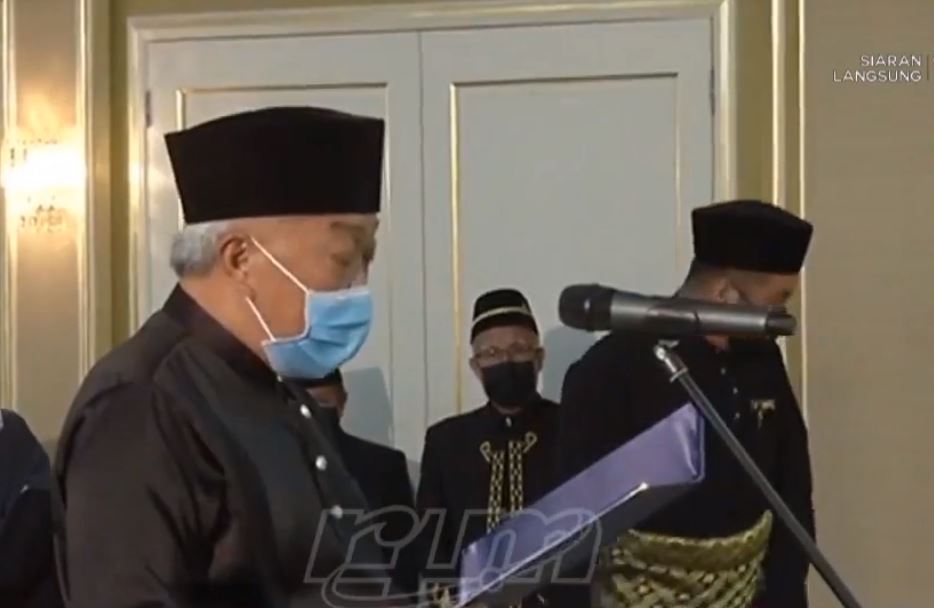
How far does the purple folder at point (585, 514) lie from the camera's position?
1613 mm

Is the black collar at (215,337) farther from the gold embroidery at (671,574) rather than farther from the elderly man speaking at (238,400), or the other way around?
the gold embroidery at (671,574)

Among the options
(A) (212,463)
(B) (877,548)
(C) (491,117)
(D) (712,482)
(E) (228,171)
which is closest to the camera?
(A) (212,463)

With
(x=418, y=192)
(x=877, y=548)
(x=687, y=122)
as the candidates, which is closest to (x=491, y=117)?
(x=418, y=192)

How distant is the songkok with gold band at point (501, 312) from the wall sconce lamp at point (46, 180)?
112cm

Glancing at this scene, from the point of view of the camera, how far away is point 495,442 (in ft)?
10.4

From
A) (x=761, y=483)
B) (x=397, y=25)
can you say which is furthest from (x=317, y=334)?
(x=397, y=25)

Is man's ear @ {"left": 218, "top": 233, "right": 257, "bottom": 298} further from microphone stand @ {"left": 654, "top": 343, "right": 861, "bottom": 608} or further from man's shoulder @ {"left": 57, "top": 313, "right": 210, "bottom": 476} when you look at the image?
microphone stand @ {"left": 654, "top": 343, "right": 861, "bottom": 608}

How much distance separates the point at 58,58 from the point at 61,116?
0.15 meters

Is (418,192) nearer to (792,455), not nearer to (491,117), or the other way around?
(491,117)

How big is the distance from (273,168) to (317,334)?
0.19 meters

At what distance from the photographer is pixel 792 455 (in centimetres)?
276
